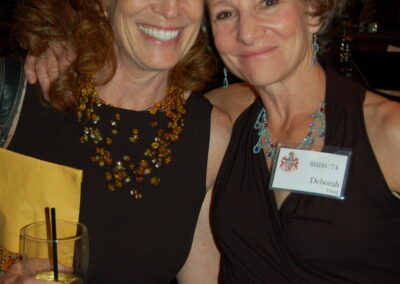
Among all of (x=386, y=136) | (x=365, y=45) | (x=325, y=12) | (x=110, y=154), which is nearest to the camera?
(x=386, y=136)

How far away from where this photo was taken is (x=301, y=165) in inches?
69.0

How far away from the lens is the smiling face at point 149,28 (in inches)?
64.0

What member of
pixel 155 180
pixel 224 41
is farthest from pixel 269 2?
pixel 155 180

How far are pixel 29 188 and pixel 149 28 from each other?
0.64 m

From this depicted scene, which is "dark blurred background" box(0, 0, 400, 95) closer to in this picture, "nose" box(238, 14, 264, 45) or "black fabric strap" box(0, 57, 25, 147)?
"black fabric strap" box(0, 57, 25, 147)

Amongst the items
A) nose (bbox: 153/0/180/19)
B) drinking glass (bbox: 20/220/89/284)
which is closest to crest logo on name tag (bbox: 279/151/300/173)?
nose (bbox: 153/0/180/19)

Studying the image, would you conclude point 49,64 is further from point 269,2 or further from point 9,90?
point 269,2

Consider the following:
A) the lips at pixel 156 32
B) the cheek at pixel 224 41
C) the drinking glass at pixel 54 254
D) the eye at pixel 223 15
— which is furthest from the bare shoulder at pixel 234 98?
the drinking glass at pixel 54 254

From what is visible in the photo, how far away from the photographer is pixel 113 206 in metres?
1.67

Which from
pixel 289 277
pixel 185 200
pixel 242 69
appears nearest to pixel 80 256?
pixel 185 200

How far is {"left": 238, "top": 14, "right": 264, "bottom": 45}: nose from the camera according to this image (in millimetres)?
1754

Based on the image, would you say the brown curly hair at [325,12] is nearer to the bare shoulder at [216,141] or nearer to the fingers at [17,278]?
the bare shoulder at [216,141]

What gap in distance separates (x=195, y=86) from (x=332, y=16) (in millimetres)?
580

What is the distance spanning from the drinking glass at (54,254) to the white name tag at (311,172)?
772 mm
